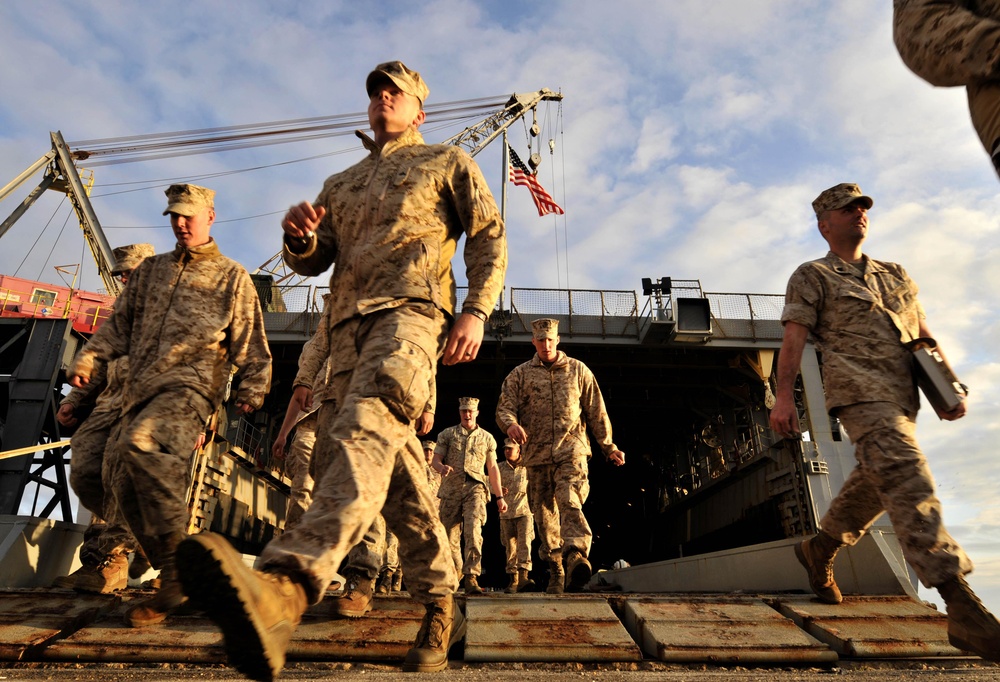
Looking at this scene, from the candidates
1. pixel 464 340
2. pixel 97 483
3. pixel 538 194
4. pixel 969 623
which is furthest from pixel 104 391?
pixel 538 194

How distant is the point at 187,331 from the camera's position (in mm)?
3605

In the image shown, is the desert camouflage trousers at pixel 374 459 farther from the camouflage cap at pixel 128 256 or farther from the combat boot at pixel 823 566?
the camouflage cap at pixel 128 256

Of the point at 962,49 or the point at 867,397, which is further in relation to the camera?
the point at 867,397

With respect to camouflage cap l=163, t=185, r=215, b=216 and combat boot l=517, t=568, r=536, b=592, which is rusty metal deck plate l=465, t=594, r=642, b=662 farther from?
combat boot l=517, t=568, r=536, b=592

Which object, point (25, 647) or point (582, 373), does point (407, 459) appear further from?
point (582, 373)

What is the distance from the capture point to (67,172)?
A: 86.0 feet

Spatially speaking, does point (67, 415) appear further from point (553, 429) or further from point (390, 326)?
point (553, 429)

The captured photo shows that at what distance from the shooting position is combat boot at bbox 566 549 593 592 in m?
5.36

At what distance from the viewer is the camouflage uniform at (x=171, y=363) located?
125 inches

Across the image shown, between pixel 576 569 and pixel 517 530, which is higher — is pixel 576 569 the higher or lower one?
the lower one

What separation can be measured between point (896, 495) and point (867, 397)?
50 centimetres

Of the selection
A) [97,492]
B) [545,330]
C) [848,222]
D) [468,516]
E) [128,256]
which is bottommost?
[97,492]

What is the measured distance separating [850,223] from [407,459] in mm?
2905

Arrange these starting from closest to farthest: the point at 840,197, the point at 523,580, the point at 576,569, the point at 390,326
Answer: the point at 390,326
the point at 840,197
the point at 576,569
the point at 523,580
